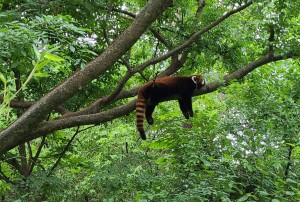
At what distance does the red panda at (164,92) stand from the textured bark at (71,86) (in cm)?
127

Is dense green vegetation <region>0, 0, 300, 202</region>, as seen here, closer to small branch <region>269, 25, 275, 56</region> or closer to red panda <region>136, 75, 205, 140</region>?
small branch <region>269, 25, 275, 56</region>

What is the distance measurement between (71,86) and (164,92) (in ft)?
6.65

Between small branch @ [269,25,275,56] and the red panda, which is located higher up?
small branch @ [269,25,275,56]

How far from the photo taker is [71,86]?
12.0 feet

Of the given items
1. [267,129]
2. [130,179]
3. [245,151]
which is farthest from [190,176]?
[130,179]

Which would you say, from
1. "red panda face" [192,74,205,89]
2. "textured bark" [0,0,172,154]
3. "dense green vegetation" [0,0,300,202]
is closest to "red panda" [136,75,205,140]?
"red panda face" [192,74,205,89]

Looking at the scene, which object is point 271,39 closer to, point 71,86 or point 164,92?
point 164,92

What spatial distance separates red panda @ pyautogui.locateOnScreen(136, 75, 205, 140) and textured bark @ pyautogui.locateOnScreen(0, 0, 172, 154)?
1.27 metres

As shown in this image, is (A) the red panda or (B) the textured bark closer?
(B) the textured bark

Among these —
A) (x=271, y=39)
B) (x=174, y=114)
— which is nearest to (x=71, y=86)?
(x=174, y=114)

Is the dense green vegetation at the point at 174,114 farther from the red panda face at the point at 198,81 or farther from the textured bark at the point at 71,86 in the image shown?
the red panda face at the point at 198,81

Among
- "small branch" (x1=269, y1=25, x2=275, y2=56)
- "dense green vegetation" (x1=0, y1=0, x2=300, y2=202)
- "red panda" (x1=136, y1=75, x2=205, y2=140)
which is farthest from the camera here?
"red panda" (x1=136, y1=75, x2=205, y2=140)

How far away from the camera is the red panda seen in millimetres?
5125

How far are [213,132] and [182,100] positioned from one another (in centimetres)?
234
